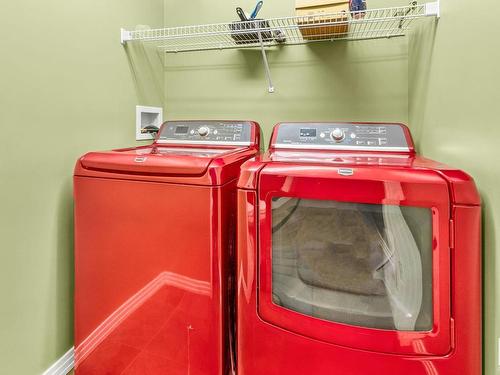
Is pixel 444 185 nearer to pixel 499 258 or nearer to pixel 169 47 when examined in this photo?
pixel 499 258

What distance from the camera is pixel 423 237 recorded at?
1.01 meters

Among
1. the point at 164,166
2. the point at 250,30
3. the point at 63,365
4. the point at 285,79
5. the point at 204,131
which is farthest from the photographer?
the point at 285,79

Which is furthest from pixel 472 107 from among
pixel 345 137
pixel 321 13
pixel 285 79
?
pixel 285 79

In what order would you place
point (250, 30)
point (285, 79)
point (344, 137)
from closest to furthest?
point (344, 137) → point (250, 30) → point (285, 79)

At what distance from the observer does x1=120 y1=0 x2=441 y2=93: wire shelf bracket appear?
5.63 feet

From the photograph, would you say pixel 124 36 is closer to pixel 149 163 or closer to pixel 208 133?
pixel 208 133

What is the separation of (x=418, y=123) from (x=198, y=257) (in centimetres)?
136

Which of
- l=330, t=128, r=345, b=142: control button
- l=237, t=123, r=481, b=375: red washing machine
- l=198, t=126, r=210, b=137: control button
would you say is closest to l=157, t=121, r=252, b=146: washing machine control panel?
l=198, t=126, r=210, b=137: control button

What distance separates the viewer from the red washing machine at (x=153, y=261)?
1.24 metres

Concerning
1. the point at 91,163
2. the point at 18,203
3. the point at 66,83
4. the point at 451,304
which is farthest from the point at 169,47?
the point at 451,304

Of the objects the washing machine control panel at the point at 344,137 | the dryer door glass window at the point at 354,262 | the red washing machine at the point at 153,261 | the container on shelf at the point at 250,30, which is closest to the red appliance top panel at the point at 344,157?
the washing machine control panel at the point at 344,137

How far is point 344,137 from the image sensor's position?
5.41 feet

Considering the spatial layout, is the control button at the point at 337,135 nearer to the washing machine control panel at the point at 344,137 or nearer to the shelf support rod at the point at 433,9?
the washing machine control panel at the point at 344,137

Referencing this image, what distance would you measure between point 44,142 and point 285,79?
144 cm
